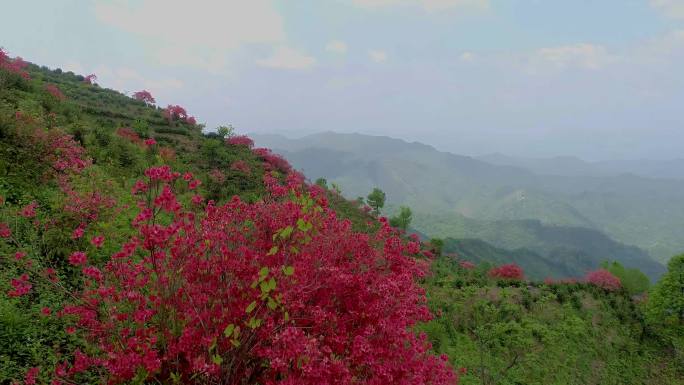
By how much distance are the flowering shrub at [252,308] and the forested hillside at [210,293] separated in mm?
24

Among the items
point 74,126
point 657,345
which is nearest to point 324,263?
point 74,126

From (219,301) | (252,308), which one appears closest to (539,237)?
(219,301)

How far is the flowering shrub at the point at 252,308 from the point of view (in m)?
3.80

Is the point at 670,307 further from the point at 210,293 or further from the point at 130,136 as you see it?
the point at 130,136

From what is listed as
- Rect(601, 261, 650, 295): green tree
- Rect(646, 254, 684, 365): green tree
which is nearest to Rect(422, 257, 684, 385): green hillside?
Rect(646, 254, 684, 365): green tree

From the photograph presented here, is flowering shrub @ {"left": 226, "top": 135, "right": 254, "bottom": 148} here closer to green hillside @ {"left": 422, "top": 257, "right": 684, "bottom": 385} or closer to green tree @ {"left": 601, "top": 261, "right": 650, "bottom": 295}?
green hillside @ {"left": 422, "top": 257, "right": 684, "bottom": 385}

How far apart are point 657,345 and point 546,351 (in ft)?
31.4

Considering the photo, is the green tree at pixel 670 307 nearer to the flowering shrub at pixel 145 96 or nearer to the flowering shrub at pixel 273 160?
the flowering shrub at pixel 273 160

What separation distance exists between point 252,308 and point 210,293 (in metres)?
1.15

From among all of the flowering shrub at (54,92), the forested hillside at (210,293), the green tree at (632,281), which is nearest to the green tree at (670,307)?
the forested hillside at (210,293)

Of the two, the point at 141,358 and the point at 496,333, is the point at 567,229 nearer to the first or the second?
the point at 496,333

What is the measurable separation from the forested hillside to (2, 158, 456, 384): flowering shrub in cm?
2

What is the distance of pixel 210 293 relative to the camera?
14.7 ft

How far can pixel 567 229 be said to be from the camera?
184m
